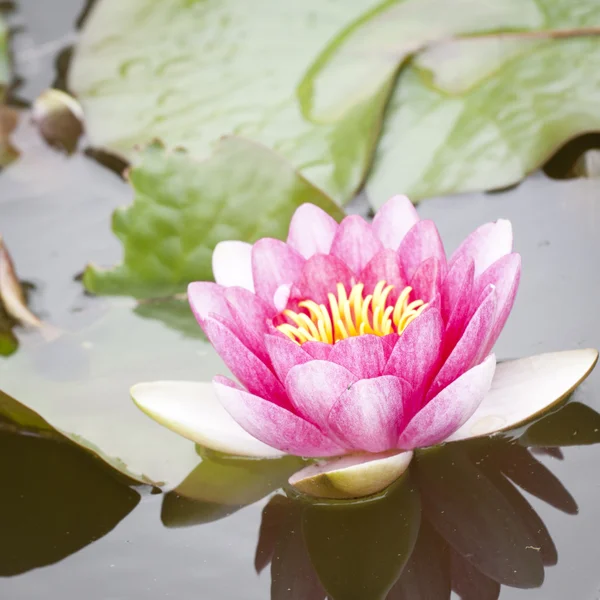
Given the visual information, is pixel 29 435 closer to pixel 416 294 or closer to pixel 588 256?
pixel 416 294

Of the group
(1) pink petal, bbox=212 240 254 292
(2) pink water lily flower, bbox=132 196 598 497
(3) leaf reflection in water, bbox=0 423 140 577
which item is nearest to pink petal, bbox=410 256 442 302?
(2) pink water lily flower, bbox=132 196 598 497

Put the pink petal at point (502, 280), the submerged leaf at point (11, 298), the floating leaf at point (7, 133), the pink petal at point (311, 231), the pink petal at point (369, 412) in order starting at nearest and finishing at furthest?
the pink petal at point (369, 412) < the pink petal at point (502, 280) < the pink petal at point (311, 231) < the submerged leaf at point (11, 298) < the floating leaf at point (7, 133)

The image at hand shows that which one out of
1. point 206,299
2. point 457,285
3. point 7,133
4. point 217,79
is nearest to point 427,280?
point 457,285

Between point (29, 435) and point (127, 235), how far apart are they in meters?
0.47

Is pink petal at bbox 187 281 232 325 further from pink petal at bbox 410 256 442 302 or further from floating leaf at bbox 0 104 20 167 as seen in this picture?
floating leaf at bbox 0 104 20 167

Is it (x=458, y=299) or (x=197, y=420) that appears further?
(x=197, y=420)

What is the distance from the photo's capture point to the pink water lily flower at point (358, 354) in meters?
1.14

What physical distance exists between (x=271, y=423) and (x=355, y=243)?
37cm

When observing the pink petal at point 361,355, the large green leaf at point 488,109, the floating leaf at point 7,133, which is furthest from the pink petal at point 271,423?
the floating leaf at point 7,133

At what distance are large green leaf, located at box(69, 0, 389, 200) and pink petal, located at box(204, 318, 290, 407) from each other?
0.76 m

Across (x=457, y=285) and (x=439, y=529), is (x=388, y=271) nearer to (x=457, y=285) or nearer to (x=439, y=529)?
(x=457, y=285)

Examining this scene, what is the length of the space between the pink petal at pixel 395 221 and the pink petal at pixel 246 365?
35 cm

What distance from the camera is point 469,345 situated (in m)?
1.16

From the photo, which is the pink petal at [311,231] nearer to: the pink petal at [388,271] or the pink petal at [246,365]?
the pink petal at [388,271]
